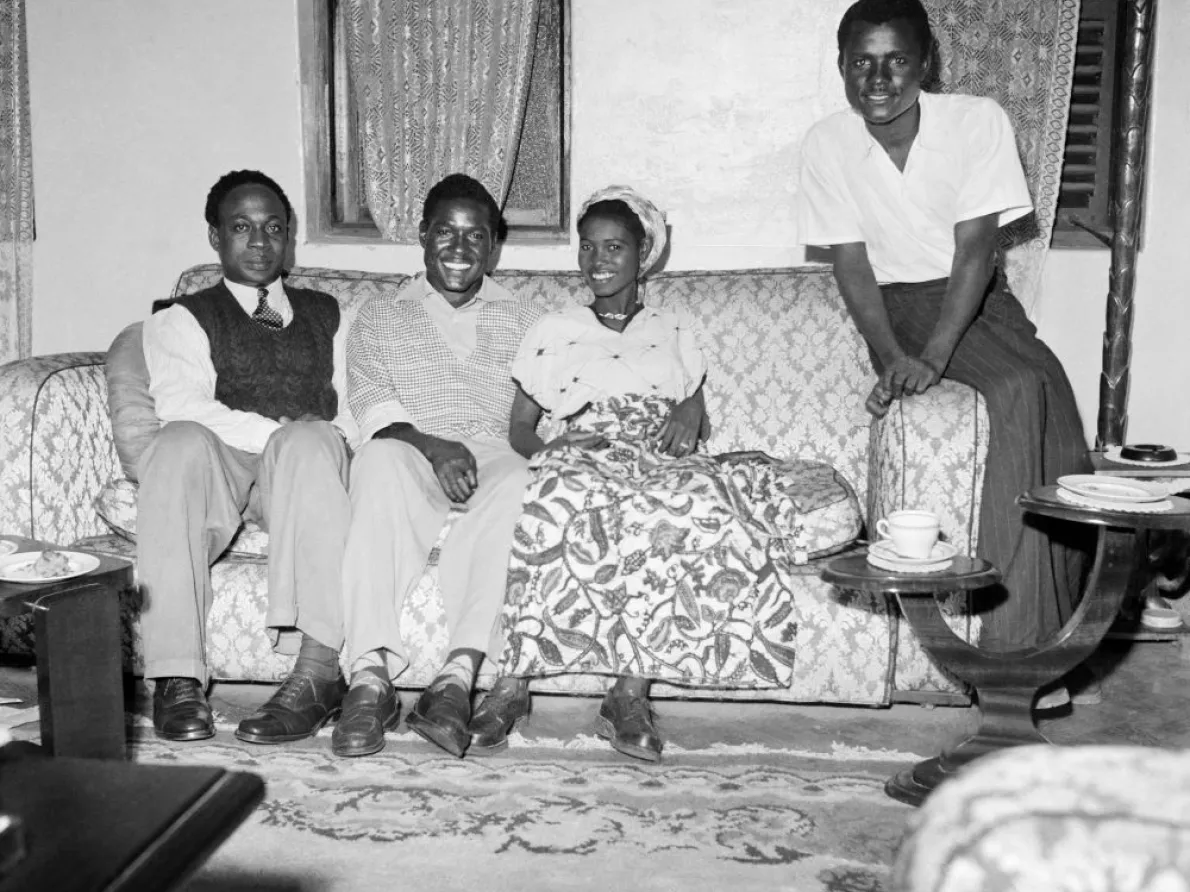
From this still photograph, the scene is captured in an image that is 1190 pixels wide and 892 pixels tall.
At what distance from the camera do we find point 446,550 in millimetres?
2818

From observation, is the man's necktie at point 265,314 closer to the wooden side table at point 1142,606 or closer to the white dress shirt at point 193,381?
the white dress shirt at point 193,381

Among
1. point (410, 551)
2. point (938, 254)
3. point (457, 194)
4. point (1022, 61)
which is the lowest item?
point (410, 551)

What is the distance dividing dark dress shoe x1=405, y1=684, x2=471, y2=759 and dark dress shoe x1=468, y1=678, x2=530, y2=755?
38 mm

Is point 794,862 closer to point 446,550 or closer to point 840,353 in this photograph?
point 446,550

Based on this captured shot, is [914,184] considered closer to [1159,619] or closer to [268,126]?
[1159,619]

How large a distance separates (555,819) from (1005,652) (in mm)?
969

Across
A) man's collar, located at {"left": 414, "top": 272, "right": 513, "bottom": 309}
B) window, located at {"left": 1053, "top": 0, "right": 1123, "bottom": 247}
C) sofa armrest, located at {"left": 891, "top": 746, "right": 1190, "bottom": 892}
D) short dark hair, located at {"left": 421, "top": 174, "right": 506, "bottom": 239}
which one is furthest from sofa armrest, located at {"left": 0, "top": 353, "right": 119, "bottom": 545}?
window, located at {"left": 1053, "top": 0, "right": 1123, "bottom": 247}

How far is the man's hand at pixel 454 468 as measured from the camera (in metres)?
2.83

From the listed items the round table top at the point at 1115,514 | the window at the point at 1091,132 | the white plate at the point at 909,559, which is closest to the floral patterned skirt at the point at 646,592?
the white plate at the point at 909,559

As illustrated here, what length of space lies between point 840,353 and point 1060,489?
3.15 ft

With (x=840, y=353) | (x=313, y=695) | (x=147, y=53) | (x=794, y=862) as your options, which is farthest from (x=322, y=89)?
(x=794, y=862)

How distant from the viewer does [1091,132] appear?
13.6 ft

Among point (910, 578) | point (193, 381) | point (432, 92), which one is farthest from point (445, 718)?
point (432, 92)

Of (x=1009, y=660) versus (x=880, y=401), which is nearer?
(x=1009, y=660)
